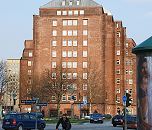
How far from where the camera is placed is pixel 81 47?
112 metres

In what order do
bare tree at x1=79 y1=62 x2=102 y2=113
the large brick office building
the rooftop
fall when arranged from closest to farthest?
bare tree at x1=79 y1=62 x2=102 y2=113 → the large brick office building → the rooftop

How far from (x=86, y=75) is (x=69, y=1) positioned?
68.4ft

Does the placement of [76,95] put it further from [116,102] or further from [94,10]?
[94,10]

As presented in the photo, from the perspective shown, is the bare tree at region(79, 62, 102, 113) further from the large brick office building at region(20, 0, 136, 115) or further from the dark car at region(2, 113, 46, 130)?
the dark car at region(2, 113, 46, 130)

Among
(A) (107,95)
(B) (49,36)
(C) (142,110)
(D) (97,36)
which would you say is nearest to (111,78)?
(A) (107,95)

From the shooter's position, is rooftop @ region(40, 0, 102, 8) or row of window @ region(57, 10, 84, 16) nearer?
row of window @ region(57, 10, 84, 16)

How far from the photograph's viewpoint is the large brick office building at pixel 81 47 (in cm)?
11075

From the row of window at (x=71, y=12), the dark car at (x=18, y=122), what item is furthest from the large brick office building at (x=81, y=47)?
the dark car at (x=18, y=122)

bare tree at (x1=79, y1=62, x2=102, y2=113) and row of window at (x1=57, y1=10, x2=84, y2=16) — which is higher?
row of window at (x1=57, y1=10, x2=84, y2=16)

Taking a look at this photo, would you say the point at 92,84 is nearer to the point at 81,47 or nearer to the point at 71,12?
the point at 81,47

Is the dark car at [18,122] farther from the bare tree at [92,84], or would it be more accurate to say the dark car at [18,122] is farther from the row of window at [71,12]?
the row of window at [71,12]

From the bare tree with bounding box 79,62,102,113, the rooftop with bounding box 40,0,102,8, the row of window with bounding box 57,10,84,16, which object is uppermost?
the rooftop with bounding box 40,0,102,8

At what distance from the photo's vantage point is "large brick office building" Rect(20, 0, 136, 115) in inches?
4360

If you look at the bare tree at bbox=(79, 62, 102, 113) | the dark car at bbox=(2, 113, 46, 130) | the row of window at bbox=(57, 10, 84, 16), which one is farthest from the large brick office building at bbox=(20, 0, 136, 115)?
the dark car at bbox=(2, 113, 46, 130)
